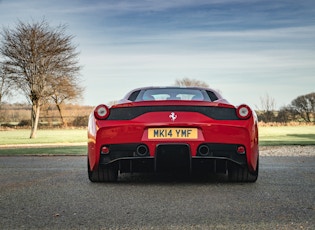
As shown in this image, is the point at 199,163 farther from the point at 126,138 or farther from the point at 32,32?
the point at 32,32

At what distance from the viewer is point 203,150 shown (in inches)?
201

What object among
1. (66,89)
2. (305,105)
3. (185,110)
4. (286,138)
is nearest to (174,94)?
(185,110)

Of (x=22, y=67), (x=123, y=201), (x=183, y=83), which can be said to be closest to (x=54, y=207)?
(x=123, y=201)

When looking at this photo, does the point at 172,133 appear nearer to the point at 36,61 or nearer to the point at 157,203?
the point at 157,203

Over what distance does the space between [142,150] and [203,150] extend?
686mm

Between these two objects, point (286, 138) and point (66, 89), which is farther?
point (66, 89)

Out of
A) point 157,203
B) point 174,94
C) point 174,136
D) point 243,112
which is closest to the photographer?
point 157,203

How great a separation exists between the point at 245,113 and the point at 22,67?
2980 centimetres

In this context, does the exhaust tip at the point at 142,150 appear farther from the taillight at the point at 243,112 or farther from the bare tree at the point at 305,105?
the bare tree at the point at 305,105

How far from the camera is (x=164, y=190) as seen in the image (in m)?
5.07

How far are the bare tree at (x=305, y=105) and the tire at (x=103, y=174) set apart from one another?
5128 cm

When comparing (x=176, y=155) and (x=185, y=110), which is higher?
(x=185, y=110)

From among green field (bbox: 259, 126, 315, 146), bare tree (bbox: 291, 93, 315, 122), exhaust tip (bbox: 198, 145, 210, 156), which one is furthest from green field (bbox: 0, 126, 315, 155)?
bare tree (bbox: 291, 93, 315, 122)

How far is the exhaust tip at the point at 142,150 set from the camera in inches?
201
